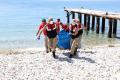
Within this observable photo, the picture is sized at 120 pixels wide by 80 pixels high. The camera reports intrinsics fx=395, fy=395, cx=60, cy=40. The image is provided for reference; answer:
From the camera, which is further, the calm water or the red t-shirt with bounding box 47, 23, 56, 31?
the calm water

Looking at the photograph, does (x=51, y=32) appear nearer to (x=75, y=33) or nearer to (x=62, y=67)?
(x=75, y=33)

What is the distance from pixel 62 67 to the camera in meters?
14.2

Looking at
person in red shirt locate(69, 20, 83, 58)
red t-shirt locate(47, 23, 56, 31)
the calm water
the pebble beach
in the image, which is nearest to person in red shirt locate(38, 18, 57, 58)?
red t-shirt locate(47, 23, 56, 31)

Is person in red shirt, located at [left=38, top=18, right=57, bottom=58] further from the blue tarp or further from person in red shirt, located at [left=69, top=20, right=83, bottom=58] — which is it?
the blue tarp

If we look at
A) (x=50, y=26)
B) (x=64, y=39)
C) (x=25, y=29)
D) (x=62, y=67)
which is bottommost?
(x=25, y=29)

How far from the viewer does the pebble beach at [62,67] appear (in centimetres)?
1308

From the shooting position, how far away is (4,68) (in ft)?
45.8

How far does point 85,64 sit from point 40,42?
13.6 meters

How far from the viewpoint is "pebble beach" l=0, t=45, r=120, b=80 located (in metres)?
13.1

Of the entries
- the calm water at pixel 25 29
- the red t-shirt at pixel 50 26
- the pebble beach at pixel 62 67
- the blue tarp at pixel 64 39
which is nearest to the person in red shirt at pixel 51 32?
the red t-shirt at pixel 50 26

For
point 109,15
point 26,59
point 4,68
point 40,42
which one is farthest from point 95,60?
point 109,15

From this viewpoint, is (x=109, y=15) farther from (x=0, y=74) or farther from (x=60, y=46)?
(x=0, y=74)

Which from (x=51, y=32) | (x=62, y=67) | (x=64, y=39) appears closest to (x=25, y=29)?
(x=64, y=39)

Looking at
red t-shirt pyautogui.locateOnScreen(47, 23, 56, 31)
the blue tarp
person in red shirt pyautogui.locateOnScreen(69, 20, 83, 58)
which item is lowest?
the blue tarp
